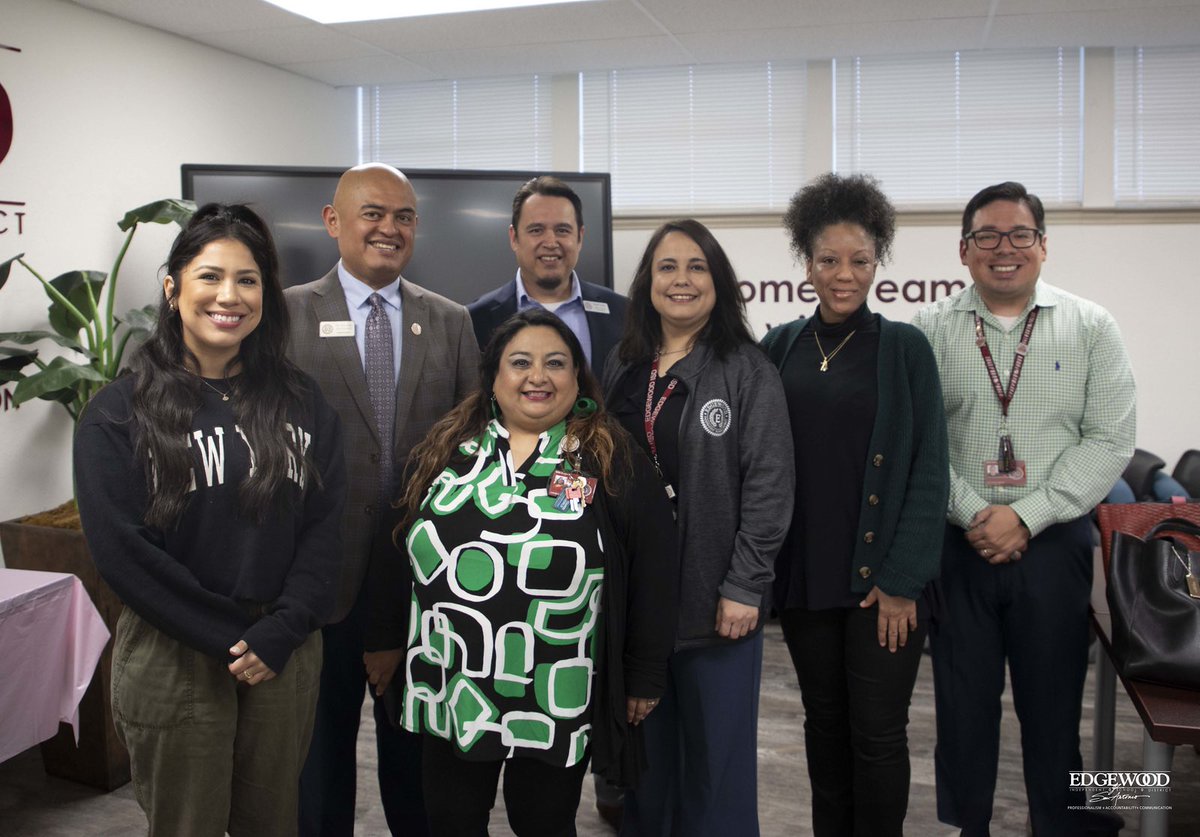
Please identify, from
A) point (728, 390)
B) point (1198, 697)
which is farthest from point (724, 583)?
point (1198, 697)

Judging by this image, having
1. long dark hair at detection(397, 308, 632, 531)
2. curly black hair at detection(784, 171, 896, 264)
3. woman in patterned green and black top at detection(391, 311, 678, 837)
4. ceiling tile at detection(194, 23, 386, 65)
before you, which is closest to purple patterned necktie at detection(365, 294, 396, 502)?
long dark hair at detection(397, 308, 632, 531)

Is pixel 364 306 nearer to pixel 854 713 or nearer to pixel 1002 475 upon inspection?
pixel 854 713

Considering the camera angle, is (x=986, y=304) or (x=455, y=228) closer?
(x=986, y=304)

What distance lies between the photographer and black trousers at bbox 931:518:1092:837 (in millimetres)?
2320

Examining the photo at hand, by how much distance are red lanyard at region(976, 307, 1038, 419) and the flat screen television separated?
2545 millimetres

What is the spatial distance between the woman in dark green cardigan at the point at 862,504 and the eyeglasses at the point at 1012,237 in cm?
28

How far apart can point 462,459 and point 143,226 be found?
3.16m

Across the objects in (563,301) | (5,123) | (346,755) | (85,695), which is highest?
(5,123)

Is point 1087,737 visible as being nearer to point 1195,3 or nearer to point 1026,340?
point 1026,340

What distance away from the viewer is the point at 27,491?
3.85 meters

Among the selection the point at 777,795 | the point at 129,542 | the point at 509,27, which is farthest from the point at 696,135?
the point at 129,542

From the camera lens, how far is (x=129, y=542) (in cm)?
169

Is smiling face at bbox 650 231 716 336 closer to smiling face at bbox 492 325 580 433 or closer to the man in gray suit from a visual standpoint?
smiling face at bbox 492 325 580 433

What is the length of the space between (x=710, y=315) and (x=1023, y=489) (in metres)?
0.88
